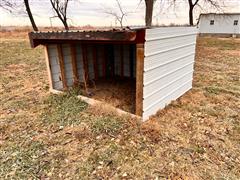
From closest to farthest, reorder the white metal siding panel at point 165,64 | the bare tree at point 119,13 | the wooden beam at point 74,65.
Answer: the white metal siding panel at point 165,64
the wooden beam at point 74,65
the bare tree at point 119,13

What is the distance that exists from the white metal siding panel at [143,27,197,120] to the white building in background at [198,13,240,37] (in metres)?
20.2

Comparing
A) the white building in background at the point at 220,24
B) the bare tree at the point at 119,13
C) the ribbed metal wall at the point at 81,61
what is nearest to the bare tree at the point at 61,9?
the bare tree at the point at 119,13

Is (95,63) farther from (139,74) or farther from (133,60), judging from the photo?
(139,74)

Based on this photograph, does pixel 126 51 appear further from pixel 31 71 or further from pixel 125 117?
pixel 31 71

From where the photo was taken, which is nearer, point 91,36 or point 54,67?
point 91,36

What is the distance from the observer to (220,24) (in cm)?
2209

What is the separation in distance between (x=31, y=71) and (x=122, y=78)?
3.85 metres

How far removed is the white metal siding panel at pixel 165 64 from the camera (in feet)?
10.8

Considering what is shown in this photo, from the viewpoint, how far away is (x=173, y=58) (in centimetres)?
412

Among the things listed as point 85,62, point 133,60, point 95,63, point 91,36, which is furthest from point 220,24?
point 91,36

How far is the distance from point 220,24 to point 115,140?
23.4 m

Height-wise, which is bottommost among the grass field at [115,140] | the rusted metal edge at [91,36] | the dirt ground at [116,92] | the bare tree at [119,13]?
the grass field at [115,140]

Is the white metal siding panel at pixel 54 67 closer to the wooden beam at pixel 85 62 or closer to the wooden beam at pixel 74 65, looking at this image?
the wooden beam at pixel 74 65

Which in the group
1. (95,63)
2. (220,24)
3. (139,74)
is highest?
(220,24)
